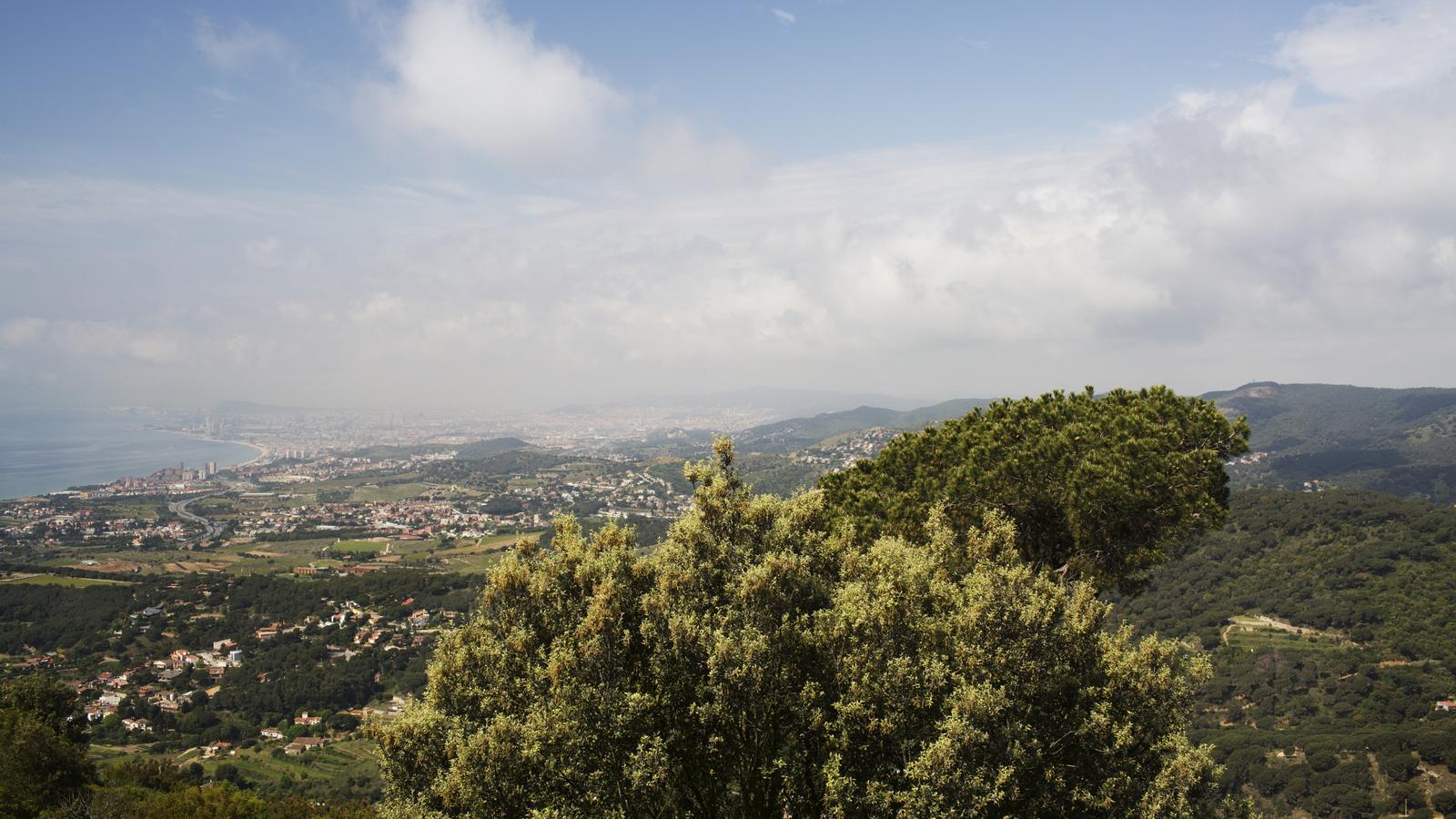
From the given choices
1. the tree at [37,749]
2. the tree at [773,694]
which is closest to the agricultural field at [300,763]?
the tree at [37,749]

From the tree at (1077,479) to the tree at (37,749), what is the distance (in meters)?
28.9

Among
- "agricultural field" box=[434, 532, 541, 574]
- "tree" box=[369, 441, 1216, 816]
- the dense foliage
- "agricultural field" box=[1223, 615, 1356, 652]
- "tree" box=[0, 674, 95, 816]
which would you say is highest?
"tree" box=[369, 441, 1216, 816]

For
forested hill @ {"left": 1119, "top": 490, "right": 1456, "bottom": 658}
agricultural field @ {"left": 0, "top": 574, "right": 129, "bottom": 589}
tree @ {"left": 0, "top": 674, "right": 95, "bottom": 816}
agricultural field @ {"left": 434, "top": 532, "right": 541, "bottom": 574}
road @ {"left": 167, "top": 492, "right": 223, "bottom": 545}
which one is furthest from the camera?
road @ {"left": 167, "top": 492, "right": 223, "bottom": 545}

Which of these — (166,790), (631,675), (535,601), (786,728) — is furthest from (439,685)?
(166,790)

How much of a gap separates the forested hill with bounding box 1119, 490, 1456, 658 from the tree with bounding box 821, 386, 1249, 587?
60.5 m

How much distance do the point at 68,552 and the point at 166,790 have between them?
11277 centimetres

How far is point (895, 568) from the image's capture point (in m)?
11.2

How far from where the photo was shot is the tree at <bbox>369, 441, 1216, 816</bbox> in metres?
9.58

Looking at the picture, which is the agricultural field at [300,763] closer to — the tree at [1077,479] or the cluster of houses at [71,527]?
the tree at [1077,479]

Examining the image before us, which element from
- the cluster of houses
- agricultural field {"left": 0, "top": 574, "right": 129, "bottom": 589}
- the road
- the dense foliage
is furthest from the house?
the cluster of houses

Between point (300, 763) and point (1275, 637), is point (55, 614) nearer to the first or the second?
point (300, 763)

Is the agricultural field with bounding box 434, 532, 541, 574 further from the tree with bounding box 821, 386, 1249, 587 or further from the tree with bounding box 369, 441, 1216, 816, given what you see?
the tree with bounding box 369, 441, 1216, 816

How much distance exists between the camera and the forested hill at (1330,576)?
241 ft

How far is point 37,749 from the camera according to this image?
25.9 metres
